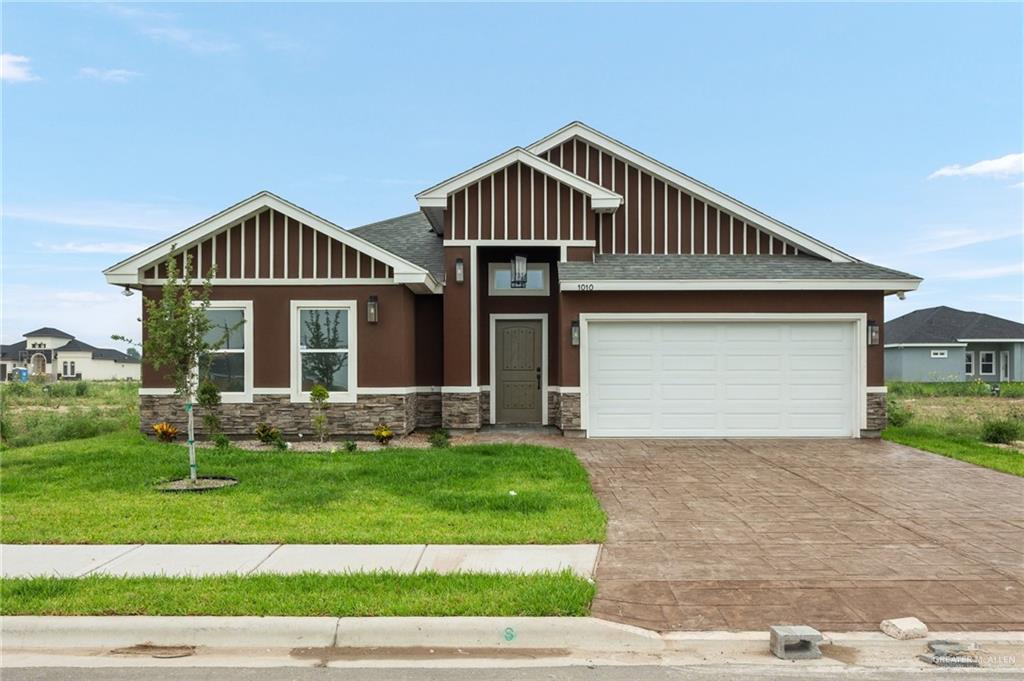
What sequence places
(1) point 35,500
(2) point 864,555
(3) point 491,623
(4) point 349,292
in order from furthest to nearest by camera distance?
1. (4) point 349,292
2. (1) point 35,500
3. (2) point 864,555
4. (3) point 491,623

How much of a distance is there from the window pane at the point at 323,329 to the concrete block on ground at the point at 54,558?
7.19m

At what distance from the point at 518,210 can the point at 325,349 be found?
4.84 meters

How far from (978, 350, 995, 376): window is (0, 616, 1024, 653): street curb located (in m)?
41.2

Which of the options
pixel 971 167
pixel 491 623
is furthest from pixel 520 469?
pixel 971 167

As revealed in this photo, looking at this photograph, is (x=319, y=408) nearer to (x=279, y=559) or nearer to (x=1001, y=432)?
(x=279, y=559)

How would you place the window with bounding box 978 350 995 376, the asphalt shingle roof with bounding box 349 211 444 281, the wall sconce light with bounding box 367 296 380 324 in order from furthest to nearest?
the window with bounding box 978 350 995 376 < the asphalt shingle roof with bounding box 349 211 444 281 < the wall sconce light with bounding box 367 296 380 324

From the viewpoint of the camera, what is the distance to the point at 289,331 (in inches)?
524

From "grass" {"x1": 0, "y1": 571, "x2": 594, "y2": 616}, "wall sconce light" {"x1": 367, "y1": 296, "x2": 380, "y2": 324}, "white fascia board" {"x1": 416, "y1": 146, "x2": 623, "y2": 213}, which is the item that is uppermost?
"white fascia board" {"x1": 416, "y1": 146, "x2": 623, "y2": 213}

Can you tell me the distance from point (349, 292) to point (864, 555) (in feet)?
32.6

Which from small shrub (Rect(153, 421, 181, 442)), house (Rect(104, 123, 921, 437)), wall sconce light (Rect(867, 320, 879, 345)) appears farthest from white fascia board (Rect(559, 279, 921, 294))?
small shrub (Rect(153, 421, 181, 442))

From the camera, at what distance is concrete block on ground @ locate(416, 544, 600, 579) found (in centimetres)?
568

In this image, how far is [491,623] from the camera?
15.1 feet

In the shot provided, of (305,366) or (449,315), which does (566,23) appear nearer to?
(449,315)

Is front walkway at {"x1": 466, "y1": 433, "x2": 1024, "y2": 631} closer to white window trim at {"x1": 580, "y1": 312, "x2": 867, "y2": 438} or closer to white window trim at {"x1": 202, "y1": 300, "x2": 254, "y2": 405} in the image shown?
white window trim at {"x1": 580, "y1": 312, "x2": 867, "y2": 438}
